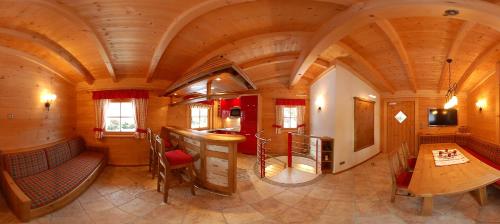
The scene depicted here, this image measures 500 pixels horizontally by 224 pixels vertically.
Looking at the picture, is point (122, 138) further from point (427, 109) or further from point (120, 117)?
point (427, 109)

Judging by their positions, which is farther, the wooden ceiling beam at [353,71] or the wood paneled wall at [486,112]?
the wood paneled wall at [486,112]

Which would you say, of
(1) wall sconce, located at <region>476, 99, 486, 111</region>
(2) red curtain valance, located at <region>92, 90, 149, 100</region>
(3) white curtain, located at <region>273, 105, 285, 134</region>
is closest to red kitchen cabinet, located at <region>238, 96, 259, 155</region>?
(3) white curtain, located at <region>273, 105, 285, 134</region>

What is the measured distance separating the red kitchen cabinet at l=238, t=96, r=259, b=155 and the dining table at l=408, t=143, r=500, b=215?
4281 mm

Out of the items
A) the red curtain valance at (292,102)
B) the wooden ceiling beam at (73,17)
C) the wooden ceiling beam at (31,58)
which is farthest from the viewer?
the red curtain valance at (292,102)

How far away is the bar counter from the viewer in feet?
9.88

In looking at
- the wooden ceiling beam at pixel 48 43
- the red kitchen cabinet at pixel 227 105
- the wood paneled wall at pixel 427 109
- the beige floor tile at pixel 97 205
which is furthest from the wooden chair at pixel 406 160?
the wooden ceiling beam at pixel 48 43

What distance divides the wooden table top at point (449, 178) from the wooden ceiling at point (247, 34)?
180 cm

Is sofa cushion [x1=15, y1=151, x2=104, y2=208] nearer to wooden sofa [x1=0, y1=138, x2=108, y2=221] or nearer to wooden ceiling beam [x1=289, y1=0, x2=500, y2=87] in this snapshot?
wooden sofa [x1=0, y1=138, x2=108, y2=221]

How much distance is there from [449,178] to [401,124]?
5428 millimetres

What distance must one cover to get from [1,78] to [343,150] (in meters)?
6.74

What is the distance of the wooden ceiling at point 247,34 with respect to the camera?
2480 mm

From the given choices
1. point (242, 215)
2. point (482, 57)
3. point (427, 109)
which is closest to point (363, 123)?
point (482, 57)

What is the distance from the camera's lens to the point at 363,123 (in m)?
5.58

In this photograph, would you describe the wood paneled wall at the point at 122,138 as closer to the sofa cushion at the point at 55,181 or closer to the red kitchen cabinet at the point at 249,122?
the sofa cushion at the point at 55,181
